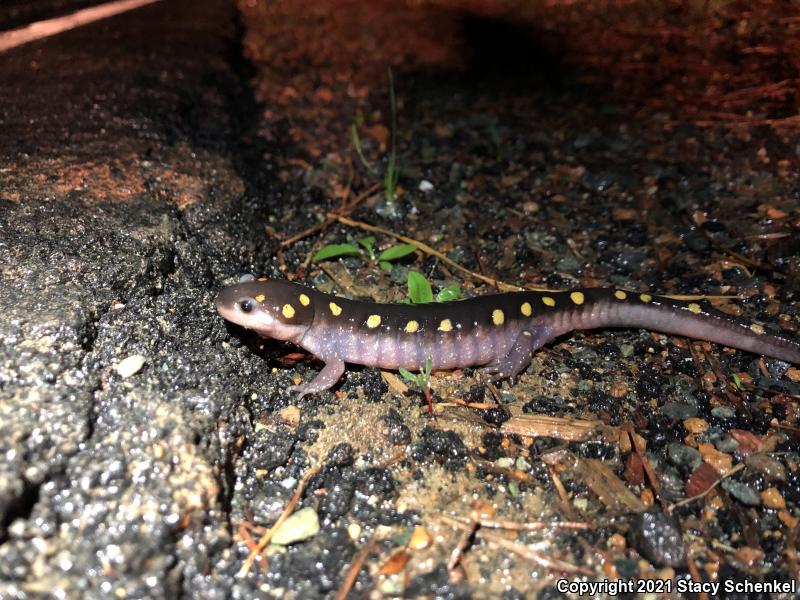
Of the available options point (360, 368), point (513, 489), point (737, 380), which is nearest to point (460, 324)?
point (360, 368)

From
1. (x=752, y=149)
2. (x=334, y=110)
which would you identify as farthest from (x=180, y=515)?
(x=752, y=149)

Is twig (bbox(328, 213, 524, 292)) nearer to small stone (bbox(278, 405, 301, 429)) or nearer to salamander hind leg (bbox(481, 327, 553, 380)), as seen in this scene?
salamander hind leg (bbox(481, 327, 553, 380))

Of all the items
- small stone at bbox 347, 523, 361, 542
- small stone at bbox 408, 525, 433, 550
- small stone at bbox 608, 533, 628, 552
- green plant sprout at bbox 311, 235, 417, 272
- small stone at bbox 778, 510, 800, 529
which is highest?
green plant sprout at bbox 311, 235, 417, 272

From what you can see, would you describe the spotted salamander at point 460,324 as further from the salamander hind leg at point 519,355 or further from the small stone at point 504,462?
the small stone at point 504,462

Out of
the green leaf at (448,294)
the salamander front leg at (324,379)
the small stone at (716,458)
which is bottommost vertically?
the small stone at (716,458)

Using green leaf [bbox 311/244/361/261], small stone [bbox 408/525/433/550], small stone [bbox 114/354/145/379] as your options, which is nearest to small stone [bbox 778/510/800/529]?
small stone [bbox 408/525/433/550]

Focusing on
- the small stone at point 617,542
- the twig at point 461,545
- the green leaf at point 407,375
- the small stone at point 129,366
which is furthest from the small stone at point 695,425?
the small stone at point 129,366
